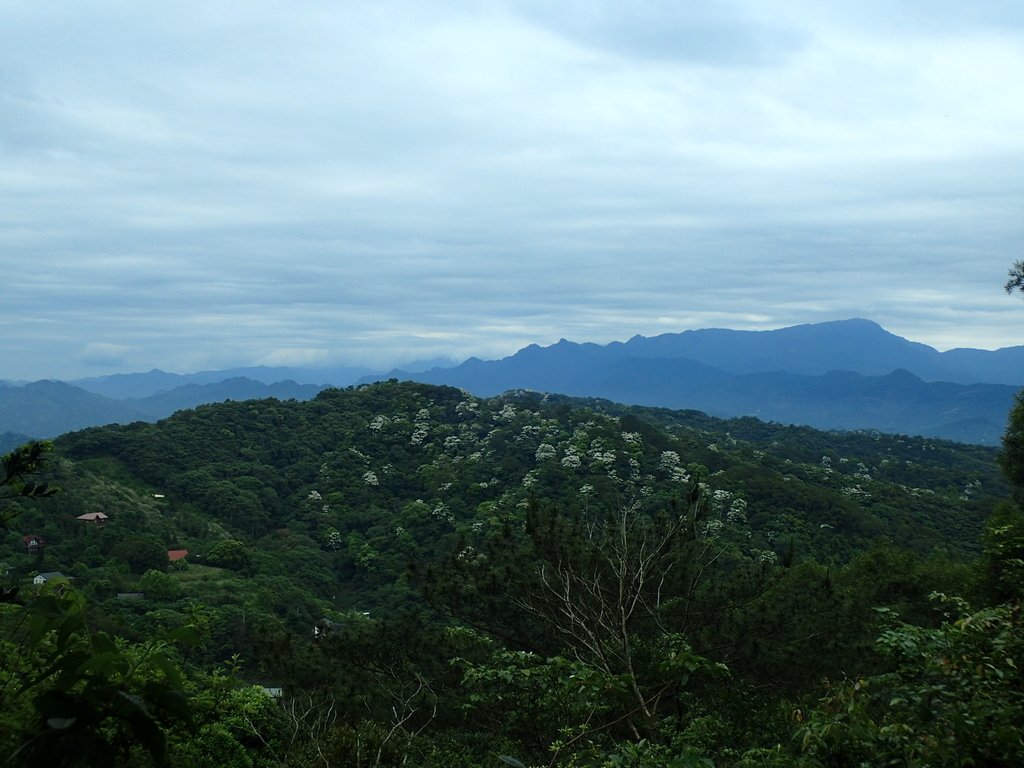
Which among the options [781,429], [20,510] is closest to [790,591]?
[20,510]

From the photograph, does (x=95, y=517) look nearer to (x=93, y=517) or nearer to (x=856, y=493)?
(x=93, y=517)

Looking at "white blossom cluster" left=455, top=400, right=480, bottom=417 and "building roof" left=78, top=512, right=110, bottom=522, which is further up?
"white blossom cluster" left=455, top=400, right=480, bottom=417

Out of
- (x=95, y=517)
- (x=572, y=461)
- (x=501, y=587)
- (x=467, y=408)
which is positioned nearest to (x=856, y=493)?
(x=572, y=461)

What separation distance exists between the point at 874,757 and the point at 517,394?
91.3 meters

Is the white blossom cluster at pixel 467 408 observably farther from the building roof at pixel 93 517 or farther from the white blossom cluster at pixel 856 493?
the white blossom cluster at pixel 856 493

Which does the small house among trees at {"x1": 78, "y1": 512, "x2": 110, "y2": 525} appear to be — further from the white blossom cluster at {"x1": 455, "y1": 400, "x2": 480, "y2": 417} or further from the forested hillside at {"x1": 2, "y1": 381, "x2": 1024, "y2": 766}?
the white blossom cluster at {"x1": 455, "y1": 400, "x2": 480, "y2": 417}

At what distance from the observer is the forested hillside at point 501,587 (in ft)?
12.6

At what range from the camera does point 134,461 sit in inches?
2327

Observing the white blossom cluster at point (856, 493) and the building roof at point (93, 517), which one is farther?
the white blossom cluster at point (856, 493)

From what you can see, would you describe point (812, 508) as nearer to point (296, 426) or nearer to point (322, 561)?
point (322, 561)

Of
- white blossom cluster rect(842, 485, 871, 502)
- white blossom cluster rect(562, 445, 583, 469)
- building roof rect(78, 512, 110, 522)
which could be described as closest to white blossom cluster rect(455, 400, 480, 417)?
white blossom cluster rect(562, 445, 583, 469)

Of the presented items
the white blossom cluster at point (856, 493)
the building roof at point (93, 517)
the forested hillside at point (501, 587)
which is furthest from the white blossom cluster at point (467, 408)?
the white blossom cluster at point (856, 493)

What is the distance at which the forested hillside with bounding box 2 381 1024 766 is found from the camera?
12.6ft

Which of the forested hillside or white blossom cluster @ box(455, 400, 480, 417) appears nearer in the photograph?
the forested hillside
